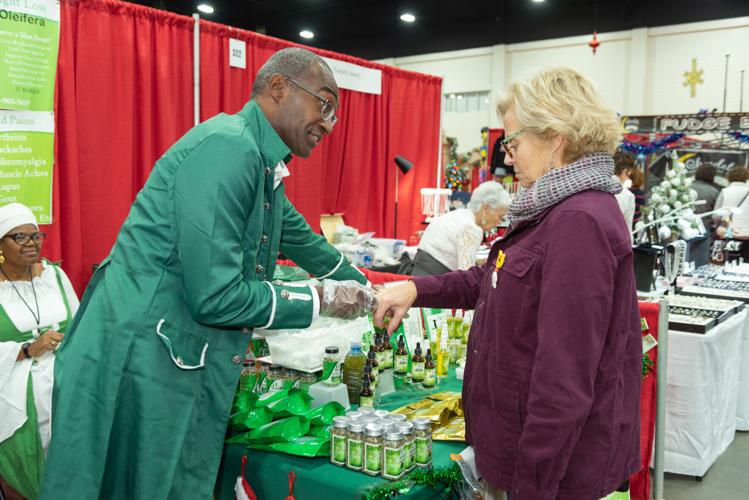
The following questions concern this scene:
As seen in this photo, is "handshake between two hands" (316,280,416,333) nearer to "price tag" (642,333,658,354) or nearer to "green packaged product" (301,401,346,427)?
"green packaged product" (301,401,346,427)

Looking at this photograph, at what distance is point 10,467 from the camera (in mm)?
2451

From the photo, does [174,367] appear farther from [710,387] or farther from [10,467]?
[710,387]

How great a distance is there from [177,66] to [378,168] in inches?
112

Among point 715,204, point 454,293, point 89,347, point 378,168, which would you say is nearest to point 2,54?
point 89,347

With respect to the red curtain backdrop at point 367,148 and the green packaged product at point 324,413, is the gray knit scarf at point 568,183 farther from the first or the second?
the red curtain backdrop at point 367,148

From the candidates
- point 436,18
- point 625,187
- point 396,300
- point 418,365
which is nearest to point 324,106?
point 396,300

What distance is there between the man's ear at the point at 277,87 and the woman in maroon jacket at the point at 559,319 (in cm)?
52

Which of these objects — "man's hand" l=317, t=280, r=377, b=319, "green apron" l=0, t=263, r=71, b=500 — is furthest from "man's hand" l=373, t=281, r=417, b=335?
"green apron" l=0, t=263, r=71, b=500

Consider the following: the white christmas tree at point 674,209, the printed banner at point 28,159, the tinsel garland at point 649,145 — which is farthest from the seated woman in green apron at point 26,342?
the tinsel garland at point 649,145

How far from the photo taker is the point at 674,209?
475 cm

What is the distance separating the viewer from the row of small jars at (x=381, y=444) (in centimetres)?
158

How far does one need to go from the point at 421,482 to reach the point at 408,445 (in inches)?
3.7

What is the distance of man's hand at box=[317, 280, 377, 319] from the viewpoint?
5.12ft

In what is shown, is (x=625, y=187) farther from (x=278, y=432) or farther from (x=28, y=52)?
(x=28, y=52)
